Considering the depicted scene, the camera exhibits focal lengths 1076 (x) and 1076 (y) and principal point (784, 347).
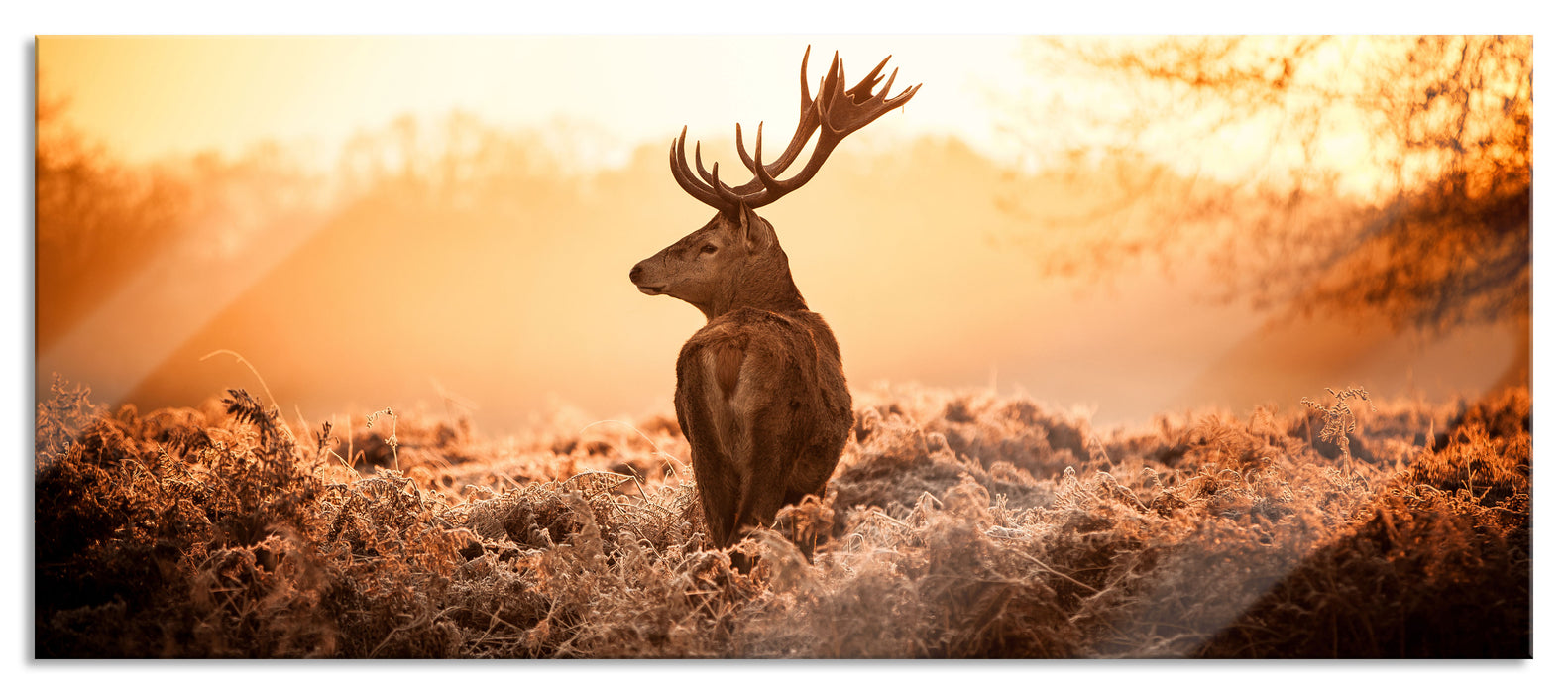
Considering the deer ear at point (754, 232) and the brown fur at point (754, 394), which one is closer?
the brown fur at point (754, 394)

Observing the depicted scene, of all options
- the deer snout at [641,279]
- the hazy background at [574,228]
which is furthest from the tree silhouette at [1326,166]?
the deer snout at [641,279]

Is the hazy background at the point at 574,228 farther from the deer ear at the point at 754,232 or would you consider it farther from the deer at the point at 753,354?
the deer ear at the point at 754,232

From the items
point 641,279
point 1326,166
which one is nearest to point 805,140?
point 641,279

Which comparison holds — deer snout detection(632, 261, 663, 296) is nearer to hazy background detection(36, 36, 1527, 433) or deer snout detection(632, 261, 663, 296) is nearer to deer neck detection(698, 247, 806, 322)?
deer neck detection(698, 247, 806, 322)

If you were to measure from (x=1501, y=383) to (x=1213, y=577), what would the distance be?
1.86 metres

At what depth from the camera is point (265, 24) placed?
Result: 441 centimetres

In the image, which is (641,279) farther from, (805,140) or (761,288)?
(805,140)

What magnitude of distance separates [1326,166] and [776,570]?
3.22 meters

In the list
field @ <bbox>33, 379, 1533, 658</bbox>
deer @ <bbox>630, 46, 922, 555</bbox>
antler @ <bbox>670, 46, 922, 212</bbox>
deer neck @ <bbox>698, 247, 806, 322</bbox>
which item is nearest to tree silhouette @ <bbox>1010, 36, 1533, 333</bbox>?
field @ <bbox>33, 379, 1533, 658</bbox>

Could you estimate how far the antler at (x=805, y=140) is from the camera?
416 centimetres

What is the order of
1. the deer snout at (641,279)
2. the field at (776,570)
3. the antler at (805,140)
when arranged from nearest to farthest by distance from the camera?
the field at (776,570)
the antler at (805,140)
the deer snout at (641,279)

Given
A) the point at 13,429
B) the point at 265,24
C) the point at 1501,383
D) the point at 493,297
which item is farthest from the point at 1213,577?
the point at 13,429

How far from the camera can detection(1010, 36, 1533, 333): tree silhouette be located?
456cm
